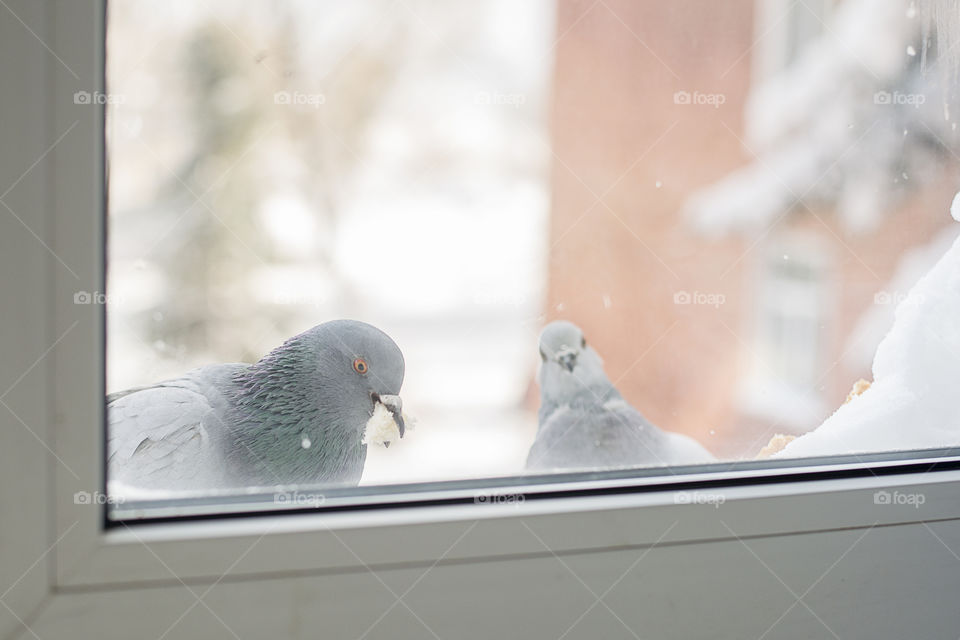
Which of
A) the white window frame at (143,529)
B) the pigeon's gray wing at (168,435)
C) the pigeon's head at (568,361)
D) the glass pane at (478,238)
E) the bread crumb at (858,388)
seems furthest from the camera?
the pigeon's head at (568,361)

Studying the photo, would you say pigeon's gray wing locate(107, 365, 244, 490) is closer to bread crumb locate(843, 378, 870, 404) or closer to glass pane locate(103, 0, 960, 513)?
glass pane locate(103, 0, 960, 513)

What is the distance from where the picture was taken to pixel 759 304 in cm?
210

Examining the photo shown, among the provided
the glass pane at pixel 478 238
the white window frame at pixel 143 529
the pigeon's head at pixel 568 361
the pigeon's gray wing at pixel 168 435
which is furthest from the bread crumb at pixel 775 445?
the pigeon's gray wing at pixel 168 435

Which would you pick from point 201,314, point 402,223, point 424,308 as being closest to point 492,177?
point 402,223

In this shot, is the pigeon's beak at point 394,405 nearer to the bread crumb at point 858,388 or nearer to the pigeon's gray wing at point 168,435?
the pigeon's gray wing at point 168,435

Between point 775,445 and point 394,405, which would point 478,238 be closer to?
point 394,405

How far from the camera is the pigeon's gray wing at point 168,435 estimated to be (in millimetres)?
511

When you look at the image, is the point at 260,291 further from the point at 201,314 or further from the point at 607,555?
the point at 607,555

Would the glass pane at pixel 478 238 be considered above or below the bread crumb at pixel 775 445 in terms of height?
above

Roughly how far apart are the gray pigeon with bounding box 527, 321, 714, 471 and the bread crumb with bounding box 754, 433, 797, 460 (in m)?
0.05

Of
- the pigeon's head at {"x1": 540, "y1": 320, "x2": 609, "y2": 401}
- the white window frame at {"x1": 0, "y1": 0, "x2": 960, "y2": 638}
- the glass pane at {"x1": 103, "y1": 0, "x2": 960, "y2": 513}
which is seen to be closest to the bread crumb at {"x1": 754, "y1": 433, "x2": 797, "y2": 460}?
the glass pane at {"x1": 103, "y1": 0, "x2": 960, "y2": 513}

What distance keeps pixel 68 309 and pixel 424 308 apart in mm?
476

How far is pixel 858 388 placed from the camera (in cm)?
75

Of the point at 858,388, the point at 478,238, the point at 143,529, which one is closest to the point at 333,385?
the point at 143,529
